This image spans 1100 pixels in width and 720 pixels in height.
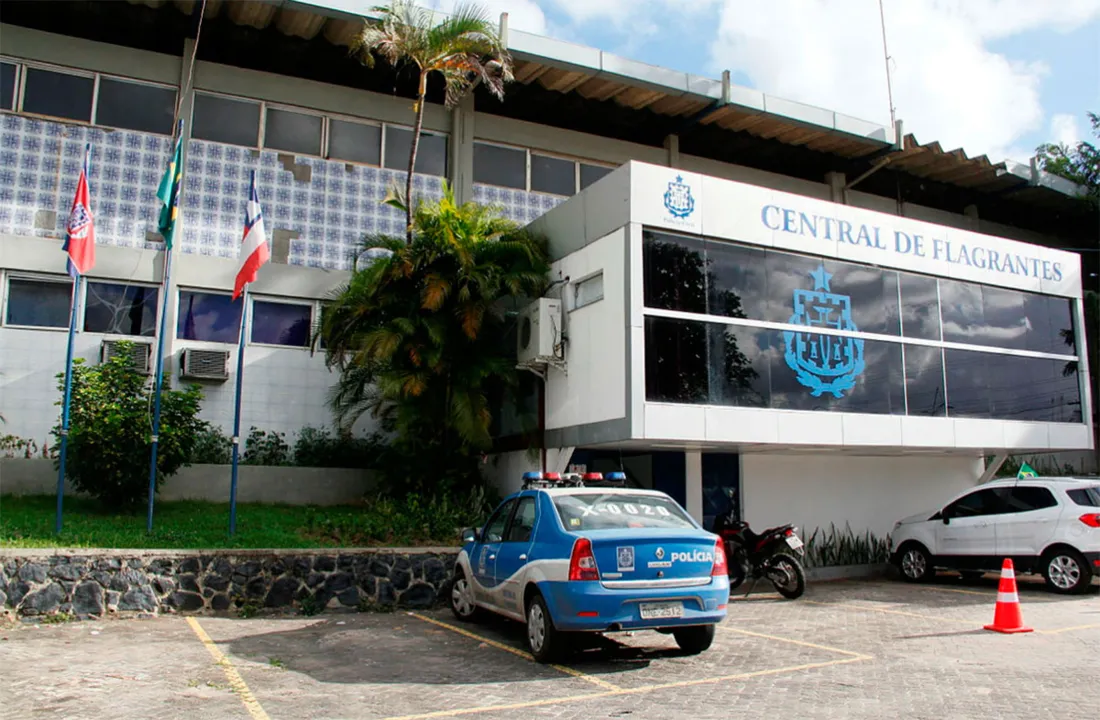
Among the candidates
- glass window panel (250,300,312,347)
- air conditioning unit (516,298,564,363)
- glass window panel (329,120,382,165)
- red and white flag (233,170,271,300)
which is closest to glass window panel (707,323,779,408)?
air conditioning unit (516,298,564,363)

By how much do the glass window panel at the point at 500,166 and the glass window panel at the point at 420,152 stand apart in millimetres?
766

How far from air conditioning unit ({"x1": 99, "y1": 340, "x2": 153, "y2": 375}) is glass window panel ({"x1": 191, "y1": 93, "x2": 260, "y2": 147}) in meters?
4.29

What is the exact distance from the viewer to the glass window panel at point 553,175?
66.7ft

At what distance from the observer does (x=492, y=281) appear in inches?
566

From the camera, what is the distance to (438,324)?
47.1 ft

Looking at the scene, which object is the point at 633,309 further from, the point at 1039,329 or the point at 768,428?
the point at 1039,329

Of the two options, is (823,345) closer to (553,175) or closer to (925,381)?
(925,381)

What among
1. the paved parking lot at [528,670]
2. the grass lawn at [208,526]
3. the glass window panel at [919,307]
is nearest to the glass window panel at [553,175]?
the glass window panel at [919,307]

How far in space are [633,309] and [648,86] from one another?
8620 millimetres

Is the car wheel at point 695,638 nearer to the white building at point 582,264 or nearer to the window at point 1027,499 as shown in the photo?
the white building at point 582,264

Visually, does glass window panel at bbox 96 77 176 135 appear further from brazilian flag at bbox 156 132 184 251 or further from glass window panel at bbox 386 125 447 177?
brazilian flag at bbox 156 132 184 251

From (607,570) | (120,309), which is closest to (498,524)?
(607,570)

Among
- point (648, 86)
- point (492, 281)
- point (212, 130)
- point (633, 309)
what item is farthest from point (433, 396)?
point (648, 86)

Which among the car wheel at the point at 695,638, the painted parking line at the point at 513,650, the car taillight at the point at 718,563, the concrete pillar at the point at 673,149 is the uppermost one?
the concrete pillar at the point at 673,149
